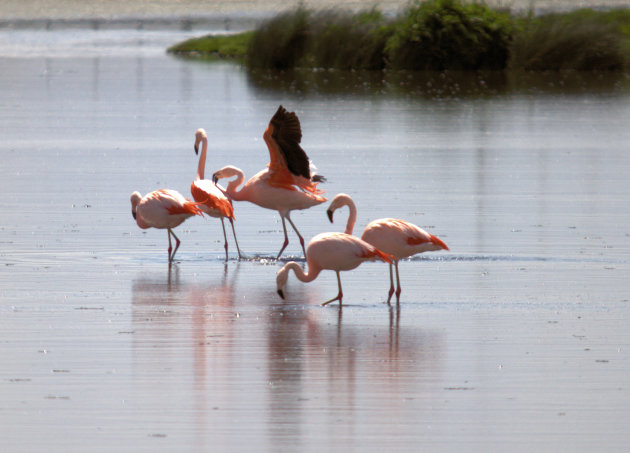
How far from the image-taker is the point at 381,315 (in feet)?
28.6

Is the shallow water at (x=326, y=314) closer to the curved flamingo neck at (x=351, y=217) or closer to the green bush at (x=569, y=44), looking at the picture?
the curved flamingo neck at (x=351, y=217)

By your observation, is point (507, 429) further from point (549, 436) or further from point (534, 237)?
point (534, 237)

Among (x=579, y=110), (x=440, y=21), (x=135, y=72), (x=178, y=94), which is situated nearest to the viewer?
(x=579, y=110)

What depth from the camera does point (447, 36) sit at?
1858 inches

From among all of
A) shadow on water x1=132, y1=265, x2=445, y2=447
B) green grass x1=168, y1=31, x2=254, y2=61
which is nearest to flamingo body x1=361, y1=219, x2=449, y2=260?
shadow on water x1=132, y1=265, x2=445, y2=447

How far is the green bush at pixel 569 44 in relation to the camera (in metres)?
44.8

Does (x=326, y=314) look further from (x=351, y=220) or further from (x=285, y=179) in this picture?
(x=285, y=179)

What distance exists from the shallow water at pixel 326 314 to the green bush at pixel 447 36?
25.9 metres

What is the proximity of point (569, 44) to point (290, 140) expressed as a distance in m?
35.1

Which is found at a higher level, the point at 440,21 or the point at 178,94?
the point at 440,21

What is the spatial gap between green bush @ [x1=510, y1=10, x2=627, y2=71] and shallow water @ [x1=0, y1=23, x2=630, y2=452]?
2479 cm

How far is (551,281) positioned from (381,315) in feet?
6.28

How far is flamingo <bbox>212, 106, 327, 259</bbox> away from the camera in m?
11.8

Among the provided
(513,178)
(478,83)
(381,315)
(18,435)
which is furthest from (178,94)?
(18,435)
